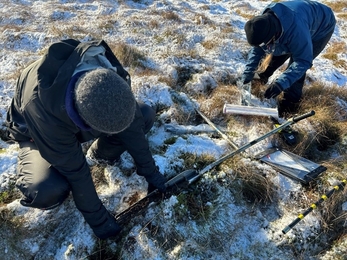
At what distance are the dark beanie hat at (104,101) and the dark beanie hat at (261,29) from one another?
7.49ft

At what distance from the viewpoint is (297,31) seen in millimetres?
3744

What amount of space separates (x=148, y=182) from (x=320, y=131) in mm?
2507

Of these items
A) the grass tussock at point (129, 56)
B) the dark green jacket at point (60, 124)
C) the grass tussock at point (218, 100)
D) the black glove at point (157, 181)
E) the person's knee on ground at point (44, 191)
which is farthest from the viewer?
the grass tussock at point (129, 56)

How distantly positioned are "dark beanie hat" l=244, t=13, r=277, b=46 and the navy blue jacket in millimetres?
167

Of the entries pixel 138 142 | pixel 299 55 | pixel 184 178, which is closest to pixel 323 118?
pixel 299 55

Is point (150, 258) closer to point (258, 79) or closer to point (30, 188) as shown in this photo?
point (30, 188)

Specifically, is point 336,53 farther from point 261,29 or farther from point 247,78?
point 261,29

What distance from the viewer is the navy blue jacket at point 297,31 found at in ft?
12.4

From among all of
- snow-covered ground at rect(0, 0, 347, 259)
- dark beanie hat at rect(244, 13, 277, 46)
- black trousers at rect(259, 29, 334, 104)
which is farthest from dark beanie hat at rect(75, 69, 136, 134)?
black trousers at rect(259, 29, 334, 104)

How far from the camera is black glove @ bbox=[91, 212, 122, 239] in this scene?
110 inches

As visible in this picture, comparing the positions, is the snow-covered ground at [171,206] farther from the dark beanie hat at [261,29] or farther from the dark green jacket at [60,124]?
the dark beanie hat at [261,29]

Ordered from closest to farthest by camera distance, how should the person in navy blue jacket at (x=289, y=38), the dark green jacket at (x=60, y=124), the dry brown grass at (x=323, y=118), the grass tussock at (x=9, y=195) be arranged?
the dark green jacket at (x=60, y=124)
the grass tussock at (x=9, y=195)
the person in navy blue jacket at (x=289, y=38)
the dry brown grass at (x=323, y=118)

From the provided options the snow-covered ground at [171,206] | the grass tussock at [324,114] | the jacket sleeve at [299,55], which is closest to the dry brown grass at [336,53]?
the snow-covered ground at [171,206]

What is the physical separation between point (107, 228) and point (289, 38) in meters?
3.18
